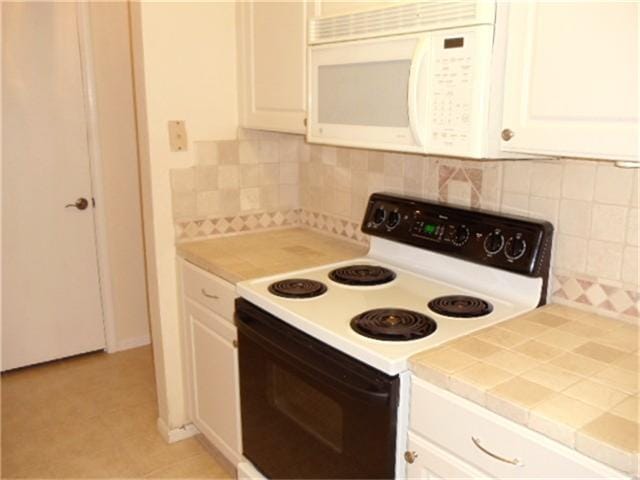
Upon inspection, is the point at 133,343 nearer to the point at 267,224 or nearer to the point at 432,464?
the point at 267,224

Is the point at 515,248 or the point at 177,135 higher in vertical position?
the point at 177,135

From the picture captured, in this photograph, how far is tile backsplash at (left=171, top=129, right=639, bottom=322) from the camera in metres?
1.57

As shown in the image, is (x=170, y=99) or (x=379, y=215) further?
(x=170, y=99)

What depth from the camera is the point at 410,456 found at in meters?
1.44

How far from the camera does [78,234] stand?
129 inches

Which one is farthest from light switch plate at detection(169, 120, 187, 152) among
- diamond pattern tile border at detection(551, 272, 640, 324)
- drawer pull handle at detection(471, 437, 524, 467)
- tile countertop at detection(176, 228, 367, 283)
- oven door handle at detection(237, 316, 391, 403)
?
drawer pull handle at detection(471, 437, 524, 467)

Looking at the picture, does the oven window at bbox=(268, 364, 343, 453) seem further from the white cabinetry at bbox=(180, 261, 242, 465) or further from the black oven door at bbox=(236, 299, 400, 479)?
the white cabinetry at bbox=(180, 261, 242, 465)

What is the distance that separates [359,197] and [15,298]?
6.58ft

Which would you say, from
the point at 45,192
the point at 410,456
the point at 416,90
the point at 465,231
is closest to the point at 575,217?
the point at 465,231

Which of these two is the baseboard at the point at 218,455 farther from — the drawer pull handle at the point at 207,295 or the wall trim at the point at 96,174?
the wall trim at the point at 96,174

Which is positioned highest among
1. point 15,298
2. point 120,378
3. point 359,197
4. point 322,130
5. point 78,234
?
point 322,130

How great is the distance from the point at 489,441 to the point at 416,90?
860 mm

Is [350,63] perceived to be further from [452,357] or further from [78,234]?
[78,234]

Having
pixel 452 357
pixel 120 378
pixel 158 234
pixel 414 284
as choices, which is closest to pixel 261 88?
pixel 158 234
